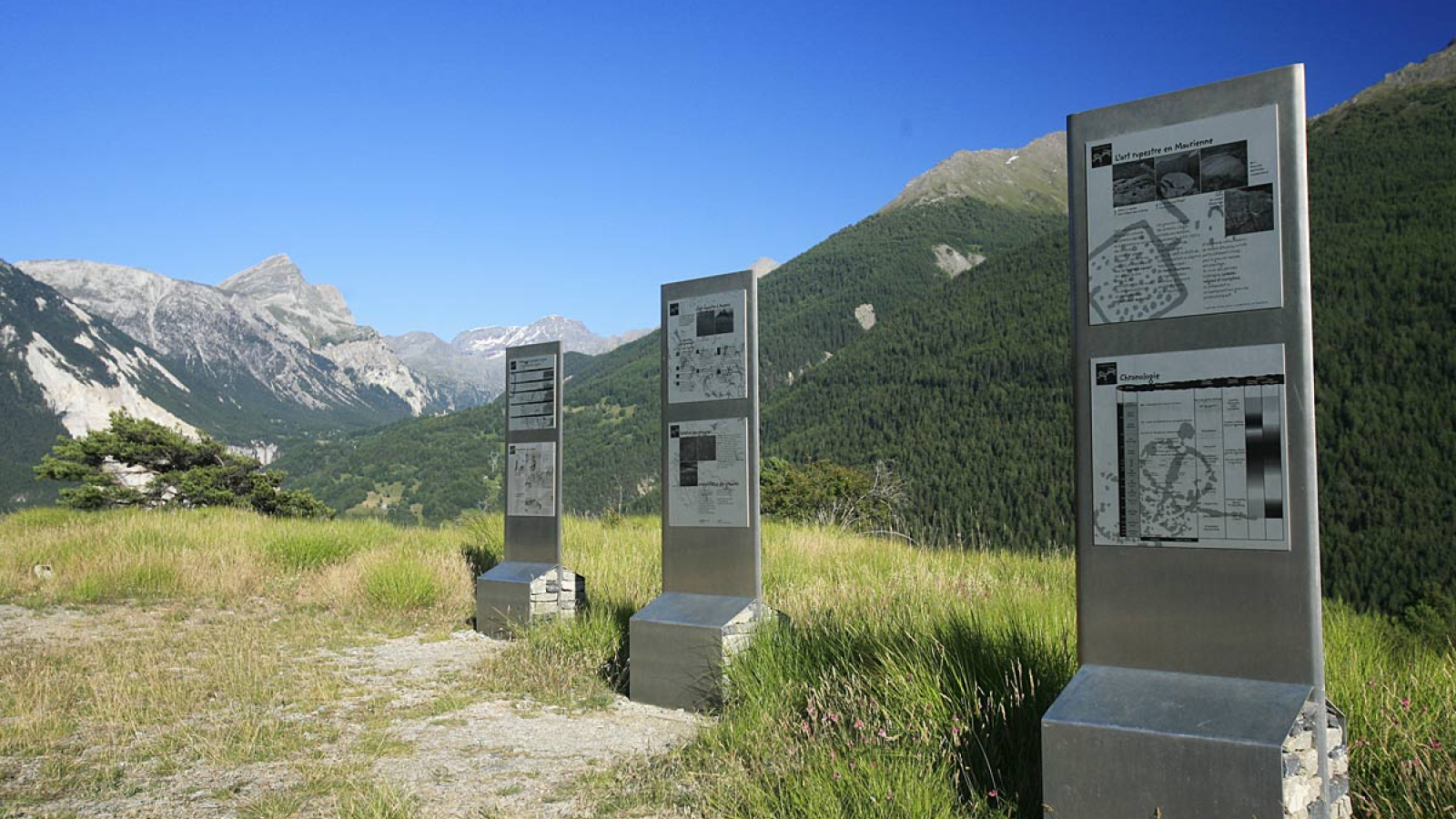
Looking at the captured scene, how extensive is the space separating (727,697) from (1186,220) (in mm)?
3625

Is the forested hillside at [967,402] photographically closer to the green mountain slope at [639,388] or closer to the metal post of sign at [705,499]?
the green mountain slope at [639,388]

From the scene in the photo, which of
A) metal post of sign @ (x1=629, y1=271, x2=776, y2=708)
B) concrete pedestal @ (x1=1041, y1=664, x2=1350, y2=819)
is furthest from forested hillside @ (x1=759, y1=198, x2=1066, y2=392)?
concrete pedestal @ (x1=1041, y1=664, x2=1350, y2=819)

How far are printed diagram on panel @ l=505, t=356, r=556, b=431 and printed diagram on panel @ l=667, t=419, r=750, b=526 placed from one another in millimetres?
2682

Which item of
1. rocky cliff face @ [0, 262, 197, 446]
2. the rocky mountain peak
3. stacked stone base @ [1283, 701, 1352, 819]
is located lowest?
stacked stone base @ [1283, 701, 1352, 819]

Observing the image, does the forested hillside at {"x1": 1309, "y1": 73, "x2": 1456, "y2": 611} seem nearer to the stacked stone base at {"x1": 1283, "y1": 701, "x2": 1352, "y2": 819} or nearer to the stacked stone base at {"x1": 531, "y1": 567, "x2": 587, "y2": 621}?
the stacked stone base at {"x1": 531, "y1": 567, "x2": 587, "y2": 621}

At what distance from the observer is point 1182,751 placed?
3.11 metres

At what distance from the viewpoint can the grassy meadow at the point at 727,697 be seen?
382 centimetres

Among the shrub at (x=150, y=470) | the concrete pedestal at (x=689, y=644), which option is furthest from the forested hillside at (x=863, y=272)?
the concrete pedestal at (x=689, y=644)

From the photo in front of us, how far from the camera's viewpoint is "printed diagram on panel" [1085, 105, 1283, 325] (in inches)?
134

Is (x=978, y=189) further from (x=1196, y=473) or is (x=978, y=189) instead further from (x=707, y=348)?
(x=1196, y=473)

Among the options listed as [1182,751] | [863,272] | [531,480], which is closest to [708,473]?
[531,480]

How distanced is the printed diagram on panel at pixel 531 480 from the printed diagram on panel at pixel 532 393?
0.74 feet

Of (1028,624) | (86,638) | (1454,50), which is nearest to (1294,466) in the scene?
(1028,624)

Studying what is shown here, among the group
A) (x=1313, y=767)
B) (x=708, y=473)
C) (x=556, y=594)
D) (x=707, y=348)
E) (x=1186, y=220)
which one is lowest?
(x=556, y=594)
